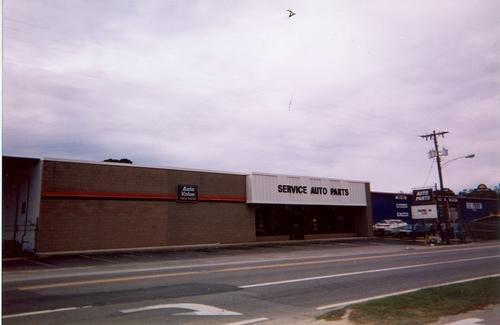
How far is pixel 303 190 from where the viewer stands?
3450cm

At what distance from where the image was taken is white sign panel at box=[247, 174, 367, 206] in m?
31.5

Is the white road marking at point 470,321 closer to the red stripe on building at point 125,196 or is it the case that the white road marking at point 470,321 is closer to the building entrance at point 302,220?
the red stripe on building at point 125,196

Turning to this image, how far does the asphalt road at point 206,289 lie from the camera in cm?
820

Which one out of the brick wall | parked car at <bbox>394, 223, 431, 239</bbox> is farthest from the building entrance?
parked car at <bbox>394, 223, 431, 239</bbox>

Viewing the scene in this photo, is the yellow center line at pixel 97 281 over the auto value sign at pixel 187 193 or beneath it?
beneath

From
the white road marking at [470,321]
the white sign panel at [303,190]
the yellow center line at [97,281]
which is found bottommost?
the white road marking at [470,321]

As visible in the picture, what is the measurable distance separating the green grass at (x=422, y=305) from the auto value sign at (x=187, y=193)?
18812mm

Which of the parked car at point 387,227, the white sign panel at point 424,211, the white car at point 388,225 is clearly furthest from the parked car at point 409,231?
the white sign panel at point 424,211

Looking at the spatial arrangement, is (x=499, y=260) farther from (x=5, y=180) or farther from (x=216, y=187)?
(x=5, y=180)

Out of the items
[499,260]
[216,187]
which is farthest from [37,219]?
[499,260]

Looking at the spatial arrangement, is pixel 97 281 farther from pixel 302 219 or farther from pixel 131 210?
pixel 302 219

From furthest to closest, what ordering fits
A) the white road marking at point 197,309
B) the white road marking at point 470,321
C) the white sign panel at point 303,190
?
the white sign panel at point 303,190
the white road marking at point 197,309
the white road marking at point 470,321

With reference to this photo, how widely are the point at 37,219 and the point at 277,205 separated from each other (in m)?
17.3

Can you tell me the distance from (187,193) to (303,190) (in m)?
10.6
